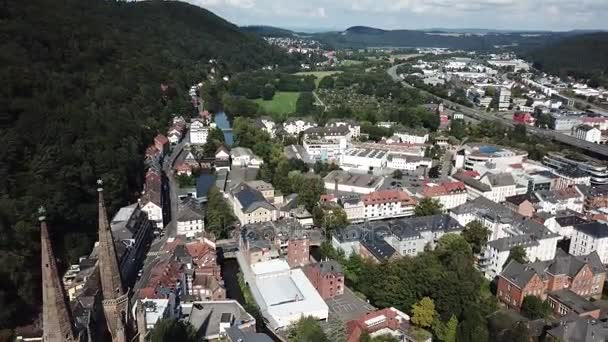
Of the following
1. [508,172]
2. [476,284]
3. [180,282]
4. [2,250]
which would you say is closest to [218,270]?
[180,282]

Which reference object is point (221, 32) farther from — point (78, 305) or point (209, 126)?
point (78, 305)

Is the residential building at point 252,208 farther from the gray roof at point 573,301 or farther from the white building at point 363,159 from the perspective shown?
the gray roof at point 573,301

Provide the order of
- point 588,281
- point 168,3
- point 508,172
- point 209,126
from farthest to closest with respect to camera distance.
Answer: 1. point 168,3
2. point 209,126
3. point 508,172
4. point 588,281

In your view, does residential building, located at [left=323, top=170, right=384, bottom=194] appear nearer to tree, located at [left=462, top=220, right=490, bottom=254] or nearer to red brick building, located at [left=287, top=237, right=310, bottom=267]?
tree, located at [left=462, top=220, right=490, bottom=254]

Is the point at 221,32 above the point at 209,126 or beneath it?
above

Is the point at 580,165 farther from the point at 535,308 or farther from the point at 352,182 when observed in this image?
the point at 535,308

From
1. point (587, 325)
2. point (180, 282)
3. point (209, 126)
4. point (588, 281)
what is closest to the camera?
point (587, 325)

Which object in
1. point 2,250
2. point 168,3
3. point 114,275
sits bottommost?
point 2,250
